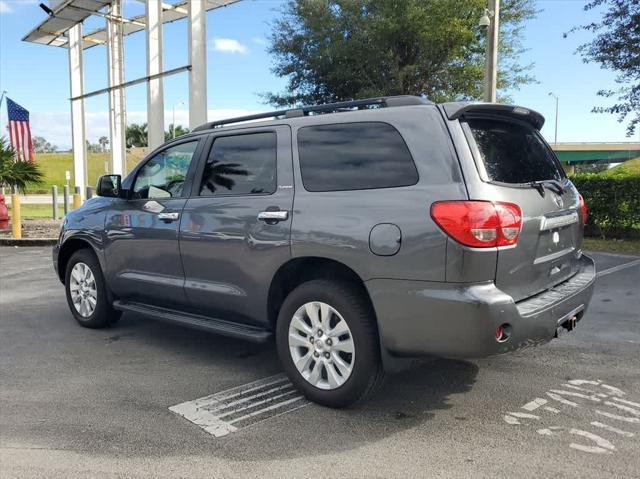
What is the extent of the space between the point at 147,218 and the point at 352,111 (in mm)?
2047

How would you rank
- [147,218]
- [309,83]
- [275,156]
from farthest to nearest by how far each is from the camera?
[309,83] → [147,218] → [275,156]

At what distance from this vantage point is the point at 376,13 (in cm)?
1867

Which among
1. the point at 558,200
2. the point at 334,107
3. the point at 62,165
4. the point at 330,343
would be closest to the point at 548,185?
the point at 558,200

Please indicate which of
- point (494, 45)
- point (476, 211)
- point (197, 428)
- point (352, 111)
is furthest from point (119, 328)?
point (494, 45)

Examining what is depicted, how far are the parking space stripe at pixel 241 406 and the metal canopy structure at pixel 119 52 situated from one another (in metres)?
13.3

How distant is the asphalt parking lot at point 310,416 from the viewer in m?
3.01

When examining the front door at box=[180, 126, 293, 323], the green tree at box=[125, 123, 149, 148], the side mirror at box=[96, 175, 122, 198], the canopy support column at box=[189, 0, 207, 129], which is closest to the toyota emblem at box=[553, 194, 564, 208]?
the front door at box=[180, 126, 293, 323]

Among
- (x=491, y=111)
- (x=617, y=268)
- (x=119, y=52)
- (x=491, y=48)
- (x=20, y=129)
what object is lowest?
(x=617, y=268)

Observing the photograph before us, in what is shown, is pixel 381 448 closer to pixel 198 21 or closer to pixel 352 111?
pixel 352 111

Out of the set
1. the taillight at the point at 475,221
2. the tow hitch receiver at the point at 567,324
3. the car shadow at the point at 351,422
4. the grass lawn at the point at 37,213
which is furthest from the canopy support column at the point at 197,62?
the taillight at the point at 475,221

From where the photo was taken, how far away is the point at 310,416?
11.8ft

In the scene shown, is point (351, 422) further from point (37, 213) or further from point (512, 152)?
point (37, 213)

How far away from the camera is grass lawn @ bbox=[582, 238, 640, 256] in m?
11.0

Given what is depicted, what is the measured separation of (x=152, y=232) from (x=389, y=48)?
15.8 m
